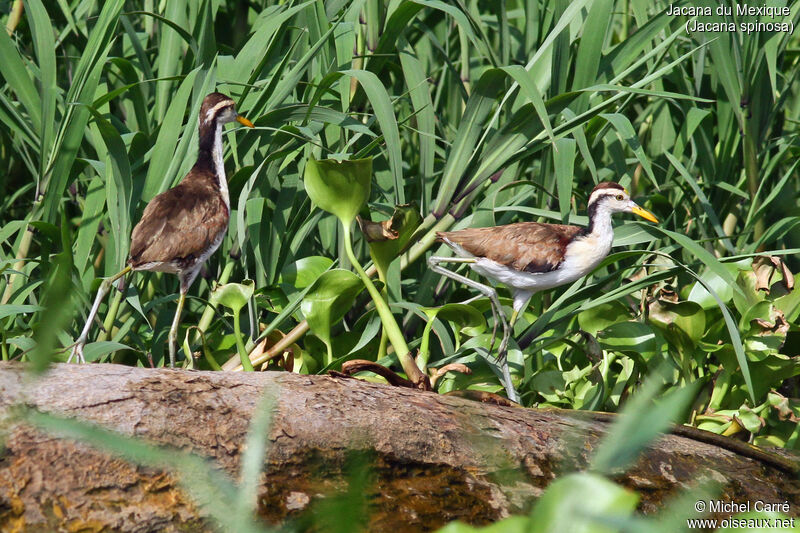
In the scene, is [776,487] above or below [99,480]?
below

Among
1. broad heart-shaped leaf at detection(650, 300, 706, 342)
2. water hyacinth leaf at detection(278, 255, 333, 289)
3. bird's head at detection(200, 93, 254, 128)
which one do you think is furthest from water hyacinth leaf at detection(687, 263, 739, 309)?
bird's head at detection(200, 93, 254, 128)

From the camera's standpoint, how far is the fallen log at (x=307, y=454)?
7.11 feet

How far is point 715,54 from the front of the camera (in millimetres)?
4211

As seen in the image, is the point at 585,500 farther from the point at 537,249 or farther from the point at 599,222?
the point at 599,222

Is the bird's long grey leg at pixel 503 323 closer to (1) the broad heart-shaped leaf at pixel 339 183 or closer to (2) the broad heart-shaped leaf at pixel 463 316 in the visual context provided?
(2) the broad heart-shaped leaf at pixel 463 316

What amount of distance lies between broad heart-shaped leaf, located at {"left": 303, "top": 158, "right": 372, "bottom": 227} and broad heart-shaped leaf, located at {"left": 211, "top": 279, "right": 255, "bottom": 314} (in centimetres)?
47

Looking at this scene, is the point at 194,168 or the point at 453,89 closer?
the point at 194,168

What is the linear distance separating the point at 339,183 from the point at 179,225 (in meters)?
0.70

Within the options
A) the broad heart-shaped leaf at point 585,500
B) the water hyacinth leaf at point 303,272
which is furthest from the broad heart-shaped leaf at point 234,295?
the broad heart-shaped leaf at point 585,500

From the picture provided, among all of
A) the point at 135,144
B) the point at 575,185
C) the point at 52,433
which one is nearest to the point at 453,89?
the point at 575,185

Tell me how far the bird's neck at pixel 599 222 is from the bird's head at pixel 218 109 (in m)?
1.66

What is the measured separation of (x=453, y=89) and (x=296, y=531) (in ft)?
10.9

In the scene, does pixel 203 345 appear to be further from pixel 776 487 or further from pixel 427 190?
pixel 776 487

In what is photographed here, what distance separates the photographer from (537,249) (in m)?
3.88
